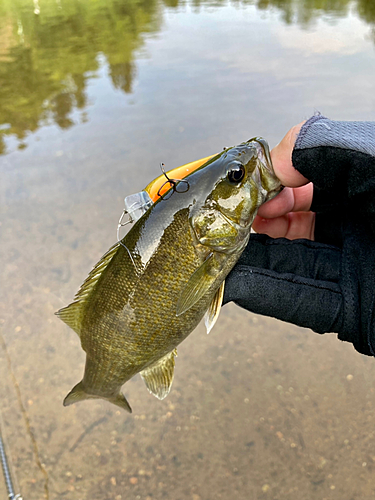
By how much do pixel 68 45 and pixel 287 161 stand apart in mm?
11521

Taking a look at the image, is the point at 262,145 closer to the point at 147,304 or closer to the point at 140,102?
the point at 147,304

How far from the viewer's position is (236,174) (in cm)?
179

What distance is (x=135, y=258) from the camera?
1797mm

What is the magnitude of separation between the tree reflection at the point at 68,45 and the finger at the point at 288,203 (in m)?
5.22

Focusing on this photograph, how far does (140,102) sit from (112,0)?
48.9ft

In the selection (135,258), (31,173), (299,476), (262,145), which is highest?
(262,145)

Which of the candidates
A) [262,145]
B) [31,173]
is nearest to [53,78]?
[31,173]

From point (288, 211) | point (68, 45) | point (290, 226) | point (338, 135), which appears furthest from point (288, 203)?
point (68, 45)

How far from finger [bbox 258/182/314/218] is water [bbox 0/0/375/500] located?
1308 mm

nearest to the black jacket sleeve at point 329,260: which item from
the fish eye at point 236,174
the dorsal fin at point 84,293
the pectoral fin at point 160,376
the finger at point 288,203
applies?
the finger at point 288,203

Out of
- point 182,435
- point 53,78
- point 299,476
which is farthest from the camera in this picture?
point 53,78

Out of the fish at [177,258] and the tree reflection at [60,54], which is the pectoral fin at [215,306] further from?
the tree reflection at [60,54]

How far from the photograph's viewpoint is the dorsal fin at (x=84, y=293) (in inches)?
74.8

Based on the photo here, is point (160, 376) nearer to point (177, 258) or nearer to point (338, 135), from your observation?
point (177, 258)
